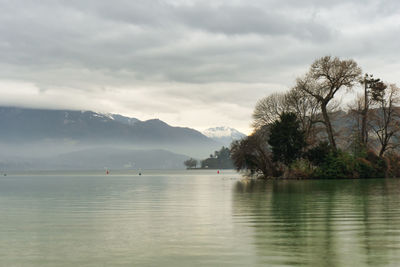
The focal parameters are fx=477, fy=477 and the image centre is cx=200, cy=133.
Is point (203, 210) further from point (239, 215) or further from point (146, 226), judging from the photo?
point (146, 226)

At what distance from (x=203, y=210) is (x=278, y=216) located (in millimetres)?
5255

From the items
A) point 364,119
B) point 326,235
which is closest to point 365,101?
point 364,119

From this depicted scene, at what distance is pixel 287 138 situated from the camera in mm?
77125

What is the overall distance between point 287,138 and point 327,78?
13665 millimetres

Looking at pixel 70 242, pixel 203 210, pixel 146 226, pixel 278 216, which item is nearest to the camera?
pixel 70 242

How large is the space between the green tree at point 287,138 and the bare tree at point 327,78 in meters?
6.96

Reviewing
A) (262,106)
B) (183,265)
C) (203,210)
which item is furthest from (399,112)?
(183,265)

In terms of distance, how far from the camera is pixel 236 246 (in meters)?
13.7

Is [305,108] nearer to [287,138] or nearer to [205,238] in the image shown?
[287,138]

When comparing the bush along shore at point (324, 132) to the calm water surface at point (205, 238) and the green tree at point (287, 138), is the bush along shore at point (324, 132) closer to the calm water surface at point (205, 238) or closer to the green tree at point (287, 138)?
the green tree at point (287, 138)

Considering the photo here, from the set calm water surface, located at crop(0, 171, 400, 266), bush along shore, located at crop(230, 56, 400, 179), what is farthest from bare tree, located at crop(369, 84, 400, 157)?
calm water surface, located at crop(0, 171, 400, 266)

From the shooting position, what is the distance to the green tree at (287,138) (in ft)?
253

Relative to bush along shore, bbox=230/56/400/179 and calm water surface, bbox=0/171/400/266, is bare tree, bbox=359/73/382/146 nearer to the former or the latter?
bush along shore, bbox=230/56/400/179

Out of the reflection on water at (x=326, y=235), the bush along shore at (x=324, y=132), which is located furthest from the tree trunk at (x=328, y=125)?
the reflection on water at (x=326, y=235)
